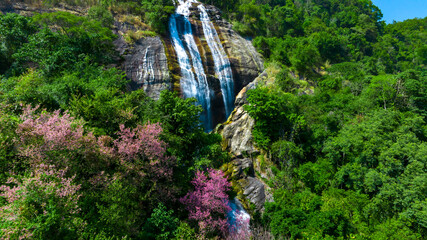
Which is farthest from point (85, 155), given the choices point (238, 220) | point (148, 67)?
point (148, 67)

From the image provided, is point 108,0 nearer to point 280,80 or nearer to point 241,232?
point 280,80

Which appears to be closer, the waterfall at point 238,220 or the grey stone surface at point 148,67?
the waterfall at point 238,220

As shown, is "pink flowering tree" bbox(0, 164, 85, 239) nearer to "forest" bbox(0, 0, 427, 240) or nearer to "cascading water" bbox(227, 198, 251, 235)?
"forest" bbox(0, 0, 427, 240)

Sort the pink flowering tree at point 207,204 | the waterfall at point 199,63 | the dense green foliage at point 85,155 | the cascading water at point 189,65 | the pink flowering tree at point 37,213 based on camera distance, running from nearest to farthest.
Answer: the pink flowering tree at point 37,213 < the dense green foliage at point 85,155 < the pink flowering tree at point 207,204 < the cascading water at point 189,65 < the waterfall at point 199,63

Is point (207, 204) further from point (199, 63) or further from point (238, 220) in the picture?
point (199, 63)

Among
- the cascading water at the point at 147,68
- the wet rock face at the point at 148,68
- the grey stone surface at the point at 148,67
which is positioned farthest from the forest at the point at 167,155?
the cascading water at the point at 147,68

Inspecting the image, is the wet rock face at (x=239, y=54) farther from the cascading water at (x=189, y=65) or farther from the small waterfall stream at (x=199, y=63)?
the cascading water at (x=189, y=65)
